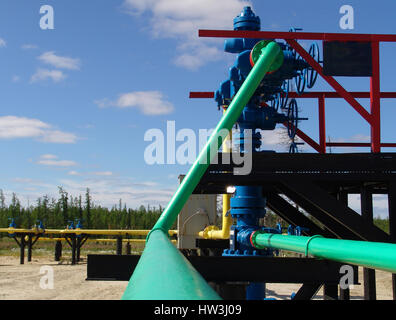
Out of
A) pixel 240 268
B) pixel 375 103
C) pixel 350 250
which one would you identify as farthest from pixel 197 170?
pixel 375 103

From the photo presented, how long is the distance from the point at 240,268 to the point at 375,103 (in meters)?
2.95

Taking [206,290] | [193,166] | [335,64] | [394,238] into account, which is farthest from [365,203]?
[206,290]

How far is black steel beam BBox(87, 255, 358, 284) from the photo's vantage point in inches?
230

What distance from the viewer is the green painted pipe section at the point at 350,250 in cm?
235

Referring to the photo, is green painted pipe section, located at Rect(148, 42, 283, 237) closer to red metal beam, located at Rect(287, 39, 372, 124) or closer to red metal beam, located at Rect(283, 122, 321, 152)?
red metal beam, located at Rect(287, 39, 372, 124)

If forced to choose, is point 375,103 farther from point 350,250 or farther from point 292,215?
point 350,250

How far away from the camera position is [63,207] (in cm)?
4984

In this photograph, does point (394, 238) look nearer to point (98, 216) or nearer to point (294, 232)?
point (294, 232)

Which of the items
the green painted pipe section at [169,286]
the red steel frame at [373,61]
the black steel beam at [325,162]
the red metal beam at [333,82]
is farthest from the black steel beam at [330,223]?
the green painted pipe section at [169,286]

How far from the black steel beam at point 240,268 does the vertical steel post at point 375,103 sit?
1.78 metres

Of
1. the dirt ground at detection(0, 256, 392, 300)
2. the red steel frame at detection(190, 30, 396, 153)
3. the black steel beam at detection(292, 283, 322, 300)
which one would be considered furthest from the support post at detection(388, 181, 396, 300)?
the dirt ground at detection(0, 256, 392, 300)

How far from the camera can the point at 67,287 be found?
15773mm

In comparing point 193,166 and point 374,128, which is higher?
point 374,128

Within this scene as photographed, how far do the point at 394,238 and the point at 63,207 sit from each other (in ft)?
156
